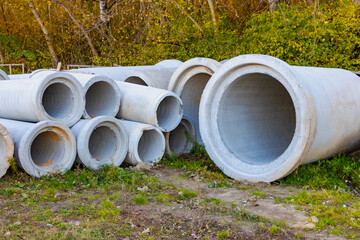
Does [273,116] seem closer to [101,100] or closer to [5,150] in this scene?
[101,100]

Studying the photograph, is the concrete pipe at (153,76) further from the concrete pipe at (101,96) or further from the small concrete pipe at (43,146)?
the small concrete pipe at (43,146)

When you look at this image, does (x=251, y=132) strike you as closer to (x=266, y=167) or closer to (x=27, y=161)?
(x=266, y=167)

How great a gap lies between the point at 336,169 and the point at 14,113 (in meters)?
4.89

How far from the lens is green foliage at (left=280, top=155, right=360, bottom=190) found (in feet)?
18.2

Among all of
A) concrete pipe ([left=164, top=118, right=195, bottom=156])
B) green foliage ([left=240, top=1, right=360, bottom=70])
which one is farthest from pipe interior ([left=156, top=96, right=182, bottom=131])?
green foliage ([left=240, top=1, right=360, bottom=70])

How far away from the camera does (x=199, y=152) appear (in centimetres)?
760

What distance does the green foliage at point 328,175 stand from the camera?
5.54 metres

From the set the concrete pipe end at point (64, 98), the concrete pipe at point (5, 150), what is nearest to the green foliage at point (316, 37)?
the concrete pipe end at point (64, 98)

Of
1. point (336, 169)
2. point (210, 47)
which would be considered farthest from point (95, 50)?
point (336, 169)

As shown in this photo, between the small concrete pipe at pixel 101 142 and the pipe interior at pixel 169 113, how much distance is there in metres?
0.87

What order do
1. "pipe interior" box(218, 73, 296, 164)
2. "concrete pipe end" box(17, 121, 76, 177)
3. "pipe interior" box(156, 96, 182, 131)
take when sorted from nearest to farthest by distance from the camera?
"concrete pipe end" box(17, 121, 76, 177) → "pipe interior" box(218, 73, 296, 164) → "pipe interior" box(156, 96, 182, 131)

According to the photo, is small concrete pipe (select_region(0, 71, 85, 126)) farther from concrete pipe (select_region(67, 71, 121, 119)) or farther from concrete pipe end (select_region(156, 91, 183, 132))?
concrete pipe end (select_region(156, 91, 183, 132))

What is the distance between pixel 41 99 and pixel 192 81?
10.6 feet

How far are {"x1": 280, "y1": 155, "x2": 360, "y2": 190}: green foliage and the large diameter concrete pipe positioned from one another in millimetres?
158
